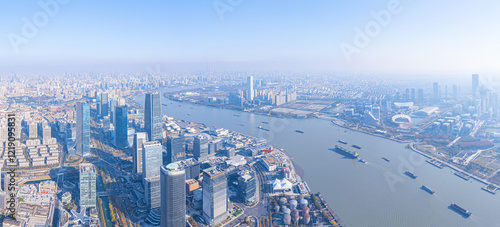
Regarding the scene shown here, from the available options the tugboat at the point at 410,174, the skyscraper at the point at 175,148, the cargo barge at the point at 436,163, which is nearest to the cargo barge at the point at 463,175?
the cargo barge at the point at 436,163

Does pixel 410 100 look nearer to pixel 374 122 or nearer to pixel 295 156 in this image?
pixel 374 122

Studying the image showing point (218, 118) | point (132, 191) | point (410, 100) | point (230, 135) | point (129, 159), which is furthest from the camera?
point (410, 100)

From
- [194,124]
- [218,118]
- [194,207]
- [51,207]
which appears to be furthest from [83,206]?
[218,118]

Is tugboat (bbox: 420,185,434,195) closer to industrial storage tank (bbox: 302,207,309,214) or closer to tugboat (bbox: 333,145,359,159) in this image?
tugboat (bbox: 333,145,359,159)

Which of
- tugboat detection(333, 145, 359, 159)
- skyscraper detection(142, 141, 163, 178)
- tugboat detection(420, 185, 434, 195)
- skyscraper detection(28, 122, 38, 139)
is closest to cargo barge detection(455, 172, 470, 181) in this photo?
tugboat detection(420, 185, 434, 195)

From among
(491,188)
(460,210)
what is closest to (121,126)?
(460,210)

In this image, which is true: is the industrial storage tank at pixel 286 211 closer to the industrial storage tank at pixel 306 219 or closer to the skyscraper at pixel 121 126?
the industrial storage tank at pixel 306 219

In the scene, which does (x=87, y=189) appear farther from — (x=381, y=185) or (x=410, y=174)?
(x=410, y=174)
